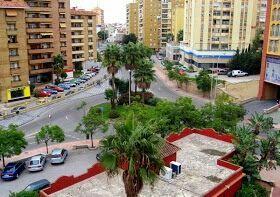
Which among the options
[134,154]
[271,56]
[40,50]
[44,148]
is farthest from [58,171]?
Answer: [40,50]

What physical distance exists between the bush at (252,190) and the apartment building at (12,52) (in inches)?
2115

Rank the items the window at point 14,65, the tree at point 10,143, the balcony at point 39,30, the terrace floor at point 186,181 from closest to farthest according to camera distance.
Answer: the terrace floor at point 186,181
the tree at point 10,143
the window at point 14,65
the balcony at point 39,30

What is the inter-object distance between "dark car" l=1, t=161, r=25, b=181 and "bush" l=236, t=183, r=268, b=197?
2299cm

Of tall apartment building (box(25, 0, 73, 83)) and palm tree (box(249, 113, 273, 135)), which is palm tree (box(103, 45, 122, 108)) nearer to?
palm tree (box(249, 113, 273, 135))

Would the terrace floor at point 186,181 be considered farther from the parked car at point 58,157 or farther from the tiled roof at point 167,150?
the parked car at point 58,157

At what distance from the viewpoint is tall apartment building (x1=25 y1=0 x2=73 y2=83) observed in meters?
81.4

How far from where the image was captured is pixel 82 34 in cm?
10644

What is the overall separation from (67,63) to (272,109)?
179 ft

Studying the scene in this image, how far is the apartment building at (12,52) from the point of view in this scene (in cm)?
6781

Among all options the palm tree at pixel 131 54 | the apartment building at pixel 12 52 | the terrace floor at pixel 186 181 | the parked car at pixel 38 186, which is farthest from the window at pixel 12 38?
the terrace floor at pixel 186 181

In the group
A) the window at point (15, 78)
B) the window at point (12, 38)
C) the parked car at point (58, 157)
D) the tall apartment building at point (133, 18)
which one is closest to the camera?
the parked car at point (58, 157)

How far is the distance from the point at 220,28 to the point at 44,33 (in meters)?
48.7

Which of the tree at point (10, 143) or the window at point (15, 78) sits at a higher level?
the window at point (15, 78)

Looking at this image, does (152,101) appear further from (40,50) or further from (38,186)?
(38,186)
